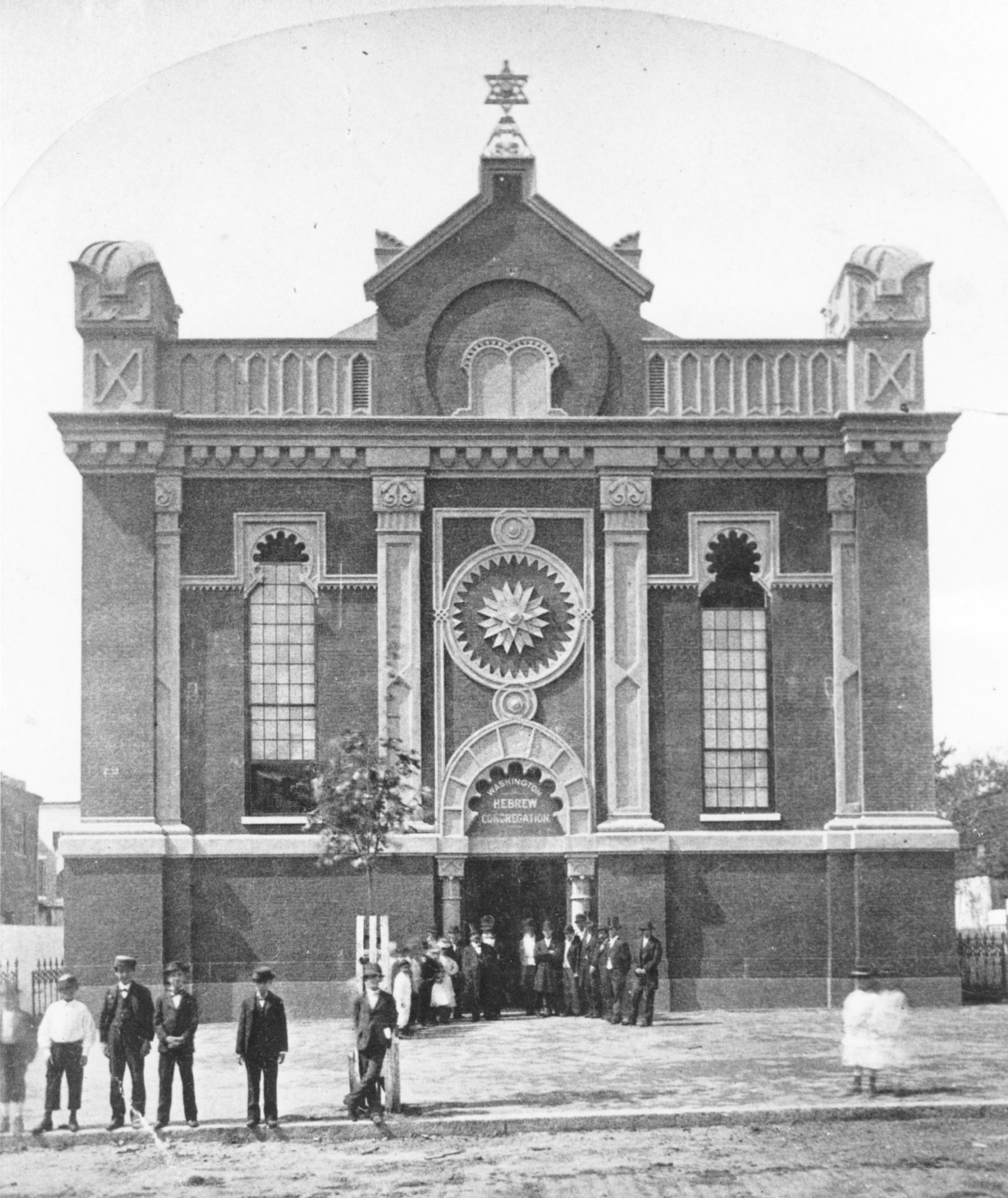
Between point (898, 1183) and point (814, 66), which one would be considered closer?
point (898, 1183)

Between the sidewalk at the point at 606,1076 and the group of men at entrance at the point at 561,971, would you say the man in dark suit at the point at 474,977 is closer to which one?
the group of men at entrance at the point at 561,971

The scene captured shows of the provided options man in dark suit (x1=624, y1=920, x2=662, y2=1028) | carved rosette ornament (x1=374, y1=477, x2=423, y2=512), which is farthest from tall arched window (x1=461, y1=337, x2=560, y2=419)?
man in dark suit (x1=624, y1=920, x2=662, y2=1028)

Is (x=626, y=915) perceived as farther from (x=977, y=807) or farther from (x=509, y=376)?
(x=977, y=807)

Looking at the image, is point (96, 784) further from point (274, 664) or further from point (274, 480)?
point (274, 480)

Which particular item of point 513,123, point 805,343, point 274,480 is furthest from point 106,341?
point 805,343

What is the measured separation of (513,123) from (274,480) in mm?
7810

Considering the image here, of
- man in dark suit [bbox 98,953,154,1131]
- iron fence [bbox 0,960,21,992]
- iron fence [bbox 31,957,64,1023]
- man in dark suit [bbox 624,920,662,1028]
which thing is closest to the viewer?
man in dark suit [bbox 98,953,154,1131]

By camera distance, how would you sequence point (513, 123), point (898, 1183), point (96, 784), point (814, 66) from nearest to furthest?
point (898, 1183) → point (814, 66) → point (96, 784) → point (513, 123)

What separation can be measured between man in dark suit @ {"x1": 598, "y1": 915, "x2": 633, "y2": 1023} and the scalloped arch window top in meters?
9.18

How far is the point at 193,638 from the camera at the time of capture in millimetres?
29750

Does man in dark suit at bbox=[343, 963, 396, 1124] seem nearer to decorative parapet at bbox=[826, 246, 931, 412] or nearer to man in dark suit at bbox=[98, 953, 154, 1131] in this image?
man in dark suit at bbox=[98, 953, 154, 1131]

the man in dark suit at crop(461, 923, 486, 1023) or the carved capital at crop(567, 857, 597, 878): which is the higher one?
the carved capital at crop(567, 857, 597, 878)

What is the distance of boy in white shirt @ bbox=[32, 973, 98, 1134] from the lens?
1673 centimetres

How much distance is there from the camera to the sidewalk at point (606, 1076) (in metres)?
16.9
